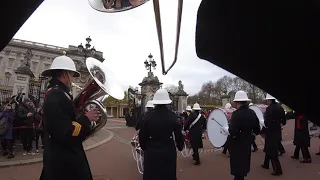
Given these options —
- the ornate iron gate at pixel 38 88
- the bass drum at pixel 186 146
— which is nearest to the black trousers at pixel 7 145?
the ornate iron gate at pixel 38 88

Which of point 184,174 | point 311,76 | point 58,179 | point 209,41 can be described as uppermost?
point 209,41

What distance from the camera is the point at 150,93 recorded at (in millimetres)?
20453

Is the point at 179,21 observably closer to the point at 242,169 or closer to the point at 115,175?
the point at 242,169

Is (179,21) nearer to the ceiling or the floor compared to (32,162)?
nearer to the ceiling

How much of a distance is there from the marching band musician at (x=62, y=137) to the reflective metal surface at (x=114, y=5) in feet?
5.40

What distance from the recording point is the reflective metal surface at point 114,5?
48.6 inches

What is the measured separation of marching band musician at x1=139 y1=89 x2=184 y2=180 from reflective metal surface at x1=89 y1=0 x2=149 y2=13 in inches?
113

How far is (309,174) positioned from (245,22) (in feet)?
21.6

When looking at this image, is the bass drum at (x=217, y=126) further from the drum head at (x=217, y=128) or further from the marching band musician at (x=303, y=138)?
the marching band musician at (x=303, y=138)

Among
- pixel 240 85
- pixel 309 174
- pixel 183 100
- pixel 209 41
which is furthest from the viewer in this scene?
pixel 240 85

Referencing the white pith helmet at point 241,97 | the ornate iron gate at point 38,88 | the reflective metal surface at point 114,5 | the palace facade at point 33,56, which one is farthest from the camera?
the palace facade at point 33,56

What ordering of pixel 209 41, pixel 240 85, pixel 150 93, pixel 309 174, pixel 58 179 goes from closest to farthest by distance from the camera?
pixel 209 41, pixel 58 179, pixel 309 174, pixel 150 93, pixel 240 85

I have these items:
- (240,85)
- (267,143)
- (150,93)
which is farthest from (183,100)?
(240,85)

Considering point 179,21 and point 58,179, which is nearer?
point 179,21
